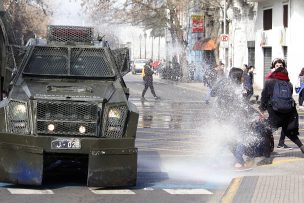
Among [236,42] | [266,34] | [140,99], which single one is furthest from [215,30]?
[140,99]

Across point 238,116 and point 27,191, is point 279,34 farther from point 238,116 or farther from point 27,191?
point 27,191

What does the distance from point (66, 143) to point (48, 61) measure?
1.88 m

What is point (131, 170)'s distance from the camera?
29.8ft

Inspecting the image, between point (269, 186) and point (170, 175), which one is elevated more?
point (269, 186)

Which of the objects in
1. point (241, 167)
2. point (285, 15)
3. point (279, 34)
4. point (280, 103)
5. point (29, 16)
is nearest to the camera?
point (241, 167)

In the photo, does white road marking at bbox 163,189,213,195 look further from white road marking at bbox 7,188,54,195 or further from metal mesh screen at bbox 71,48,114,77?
metal mesh screen at bbox 71,48,114,77

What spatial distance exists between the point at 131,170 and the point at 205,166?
8.26ft

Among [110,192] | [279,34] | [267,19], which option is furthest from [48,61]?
[267,19]

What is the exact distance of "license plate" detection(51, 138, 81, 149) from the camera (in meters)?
8.86

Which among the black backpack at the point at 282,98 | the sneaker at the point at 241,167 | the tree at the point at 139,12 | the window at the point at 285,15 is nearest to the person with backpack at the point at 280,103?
the black backpack at the point at 282,98

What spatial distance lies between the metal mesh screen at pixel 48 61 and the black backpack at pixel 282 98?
3.71m

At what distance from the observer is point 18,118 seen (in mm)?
8953

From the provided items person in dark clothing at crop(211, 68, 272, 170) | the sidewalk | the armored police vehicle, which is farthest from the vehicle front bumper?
person in dark clothing at crop(211, 68, 272, 170)

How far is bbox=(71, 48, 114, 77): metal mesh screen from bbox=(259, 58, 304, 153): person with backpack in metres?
3.04
